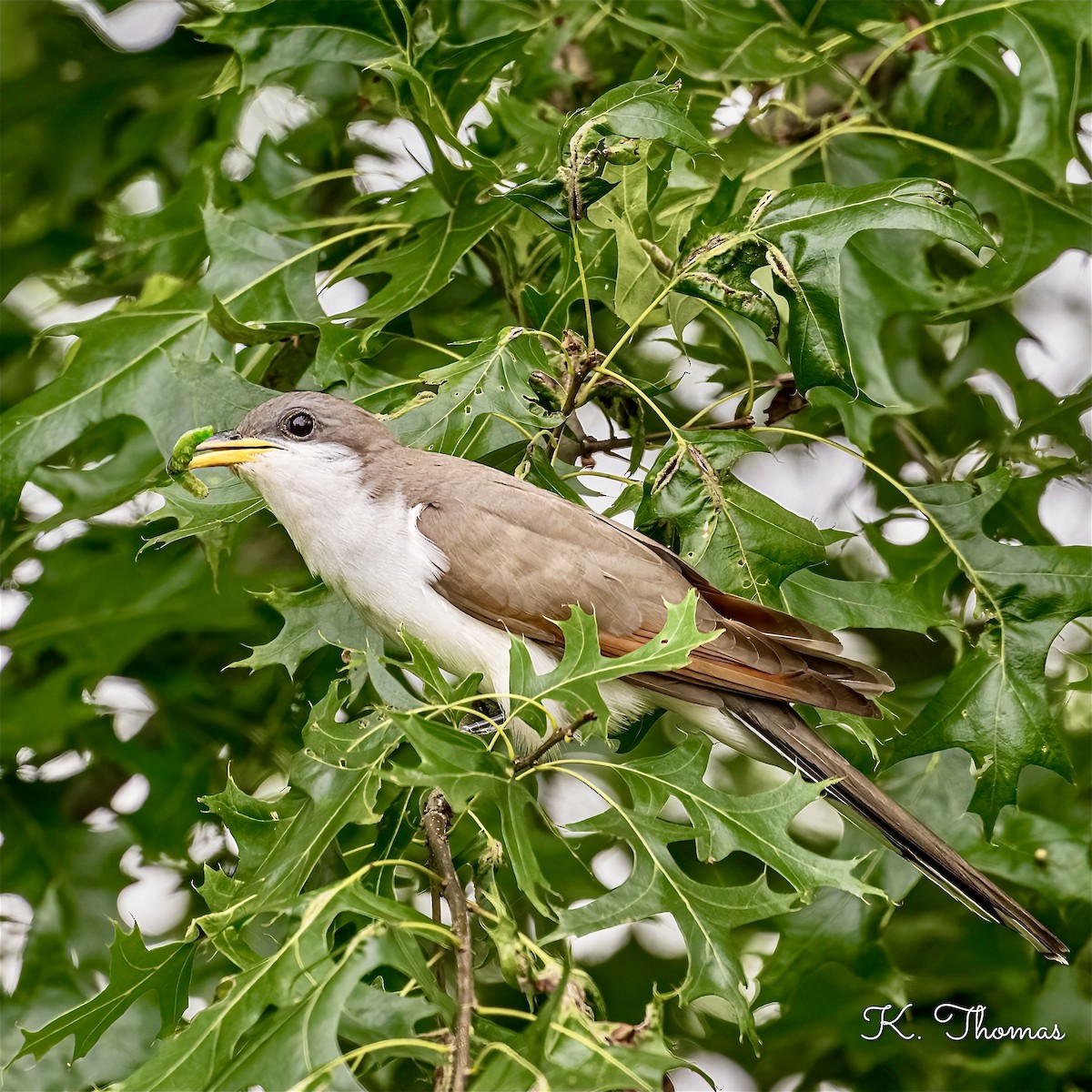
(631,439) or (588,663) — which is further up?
(588,663)

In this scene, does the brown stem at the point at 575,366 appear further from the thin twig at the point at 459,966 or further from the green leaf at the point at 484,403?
the thin twig at the point at 459,966

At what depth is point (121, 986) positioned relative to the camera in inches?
110

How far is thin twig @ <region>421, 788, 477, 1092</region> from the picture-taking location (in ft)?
7.45

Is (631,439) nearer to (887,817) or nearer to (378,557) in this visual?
(378,557)

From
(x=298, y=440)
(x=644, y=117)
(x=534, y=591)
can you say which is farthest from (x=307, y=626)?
(x=644, y=117)

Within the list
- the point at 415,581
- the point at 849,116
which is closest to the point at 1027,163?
the point at 849,116

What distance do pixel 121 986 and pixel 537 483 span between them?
1700mm

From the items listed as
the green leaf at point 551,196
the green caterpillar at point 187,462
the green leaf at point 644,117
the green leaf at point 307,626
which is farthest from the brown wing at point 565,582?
the green leaf at point 644,117

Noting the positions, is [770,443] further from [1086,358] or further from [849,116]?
[1086,358]

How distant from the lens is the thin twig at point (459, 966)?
227 centimetres

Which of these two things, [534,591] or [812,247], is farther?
[534,591]

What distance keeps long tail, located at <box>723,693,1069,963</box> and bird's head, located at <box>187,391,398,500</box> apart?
1.29 metres

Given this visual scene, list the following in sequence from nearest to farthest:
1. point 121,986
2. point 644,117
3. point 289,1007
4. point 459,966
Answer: point 289,1007
point 459,966
point 121,986
point 644,117

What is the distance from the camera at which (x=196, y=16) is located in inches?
195
